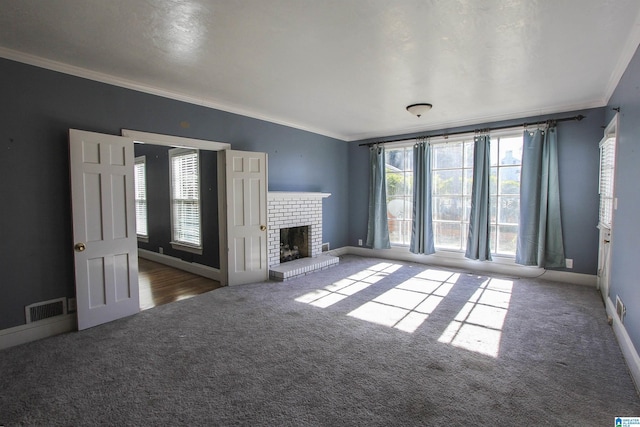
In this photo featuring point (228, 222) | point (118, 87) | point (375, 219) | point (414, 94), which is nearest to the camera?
point (118, 87)

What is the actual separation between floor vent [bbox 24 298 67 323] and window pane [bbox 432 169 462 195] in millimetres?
5695

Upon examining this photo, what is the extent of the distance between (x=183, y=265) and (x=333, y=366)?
409 cm

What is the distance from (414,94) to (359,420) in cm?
359

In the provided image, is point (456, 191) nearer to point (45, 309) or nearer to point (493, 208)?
point (493, 208)

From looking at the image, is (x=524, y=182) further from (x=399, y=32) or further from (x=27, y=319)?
(x=27, y=319)

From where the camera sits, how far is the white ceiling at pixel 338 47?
6.93 ft

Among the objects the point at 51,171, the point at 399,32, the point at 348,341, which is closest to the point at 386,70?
the point at 399,32

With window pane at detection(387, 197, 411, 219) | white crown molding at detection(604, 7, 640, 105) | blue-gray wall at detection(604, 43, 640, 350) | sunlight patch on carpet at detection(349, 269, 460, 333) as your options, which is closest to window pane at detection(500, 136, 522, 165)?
white crown molding at detection(604, 7, 640, 105)

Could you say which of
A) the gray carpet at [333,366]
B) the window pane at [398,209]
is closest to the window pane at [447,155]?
the window pane at [398,209]

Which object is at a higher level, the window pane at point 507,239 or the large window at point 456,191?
the large window at point 456,191

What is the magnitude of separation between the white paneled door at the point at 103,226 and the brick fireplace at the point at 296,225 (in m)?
2.06

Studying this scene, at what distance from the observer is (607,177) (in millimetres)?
3705

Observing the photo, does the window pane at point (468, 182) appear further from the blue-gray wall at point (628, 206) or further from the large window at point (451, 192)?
the blue-gray wall at point (628, 206)

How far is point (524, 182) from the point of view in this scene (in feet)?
15.6
